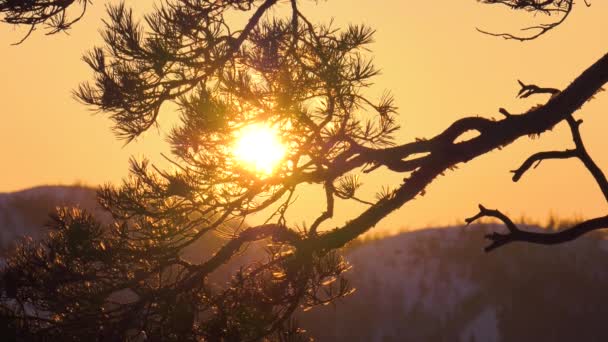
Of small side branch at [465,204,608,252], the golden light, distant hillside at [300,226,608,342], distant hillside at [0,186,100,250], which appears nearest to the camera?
small side branch at [465,204,608,252]

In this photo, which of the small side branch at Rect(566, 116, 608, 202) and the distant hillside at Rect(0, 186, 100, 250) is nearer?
the small side branch at Rect(566, 116, 608, 202)

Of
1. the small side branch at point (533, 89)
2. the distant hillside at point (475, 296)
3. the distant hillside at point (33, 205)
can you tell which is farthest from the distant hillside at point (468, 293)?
the small side branch at point (533, 89)

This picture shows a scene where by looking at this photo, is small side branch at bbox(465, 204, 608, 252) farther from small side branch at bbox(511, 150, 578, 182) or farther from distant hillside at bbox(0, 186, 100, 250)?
distant hillside at bbox(0, 186, 100, 250)

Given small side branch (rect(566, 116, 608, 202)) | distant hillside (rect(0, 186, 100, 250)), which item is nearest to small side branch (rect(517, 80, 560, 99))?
small side branch (rect(566, 116, 608, 202))

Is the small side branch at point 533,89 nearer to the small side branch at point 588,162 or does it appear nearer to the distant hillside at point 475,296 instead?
the small side branch at point 588,162

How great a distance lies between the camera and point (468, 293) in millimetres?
17453

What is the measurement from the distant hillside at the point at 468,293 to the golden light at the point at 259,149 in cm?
1130

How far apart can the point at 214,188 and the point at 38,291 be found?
155cm

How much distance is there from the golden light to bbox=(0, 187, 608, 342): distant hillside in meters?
11.3

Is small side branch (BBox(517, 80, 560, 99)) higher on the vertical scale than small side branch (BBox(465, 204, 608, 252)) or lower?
higher

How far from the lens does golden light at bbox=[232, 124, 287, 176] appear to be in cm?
573

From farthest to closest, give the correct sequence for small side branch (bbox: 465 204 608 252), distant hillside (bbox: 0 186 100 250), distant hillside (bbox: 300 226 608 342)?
1. distant hillside (bbox: 0 186 100 250)
2. distant hillside (bbox: 300 226 608 342)
3. small side branch (bbox: 465 204 608 252)

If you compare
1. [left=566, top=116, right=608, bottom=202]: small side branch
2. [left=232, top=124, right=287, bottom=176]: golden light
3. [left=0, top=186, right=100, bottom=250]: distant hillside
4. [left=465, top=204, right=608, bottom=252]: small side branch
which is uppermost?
[left=0, top=186, right=100, bottom=250]: distant hillside

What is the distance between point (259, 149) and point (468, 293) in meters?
12.3
